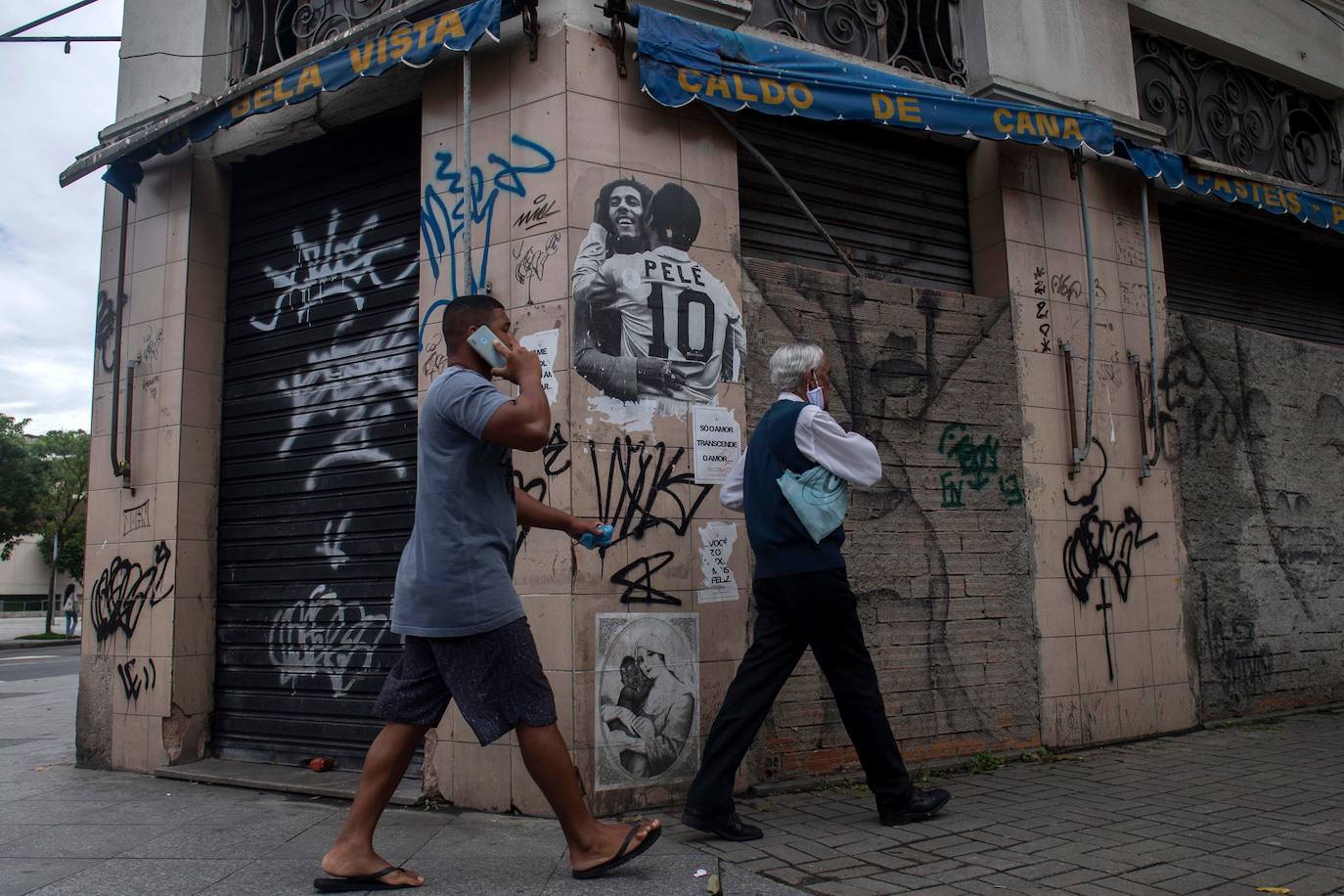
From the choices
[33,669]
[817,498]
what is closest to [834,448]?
[817,498]

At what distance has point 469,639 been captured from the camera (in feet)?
10.4

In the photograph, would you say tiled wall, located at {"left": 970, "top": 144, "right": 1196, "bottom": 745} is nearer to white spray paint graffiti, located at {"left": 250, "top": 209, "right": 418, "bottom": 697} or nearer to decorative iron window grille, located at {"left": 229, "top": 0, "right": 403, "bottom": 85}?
white spray paint graffiti, located at {"left": 250, "top": 209, "right": 418, "bottom": 697}

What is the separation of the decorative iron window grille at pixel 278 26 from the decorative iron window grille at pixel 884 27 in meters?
2.45

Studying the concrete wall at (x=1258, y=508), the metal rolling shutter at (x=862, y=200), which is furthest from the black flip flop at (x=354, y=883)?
the concrete wall at (x=1258, y=508)

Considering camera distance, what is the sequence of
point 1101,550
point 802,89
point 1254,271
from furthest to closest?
point 1254,271, point 1101,550, point 802,89

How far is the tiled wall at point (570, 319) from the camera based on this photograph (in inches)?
169

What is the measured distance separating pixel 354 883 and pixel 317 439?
304 centimetres

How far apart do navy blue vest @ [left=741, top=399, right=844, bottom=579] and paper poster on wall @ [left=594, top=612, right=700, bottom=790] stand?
70 cm

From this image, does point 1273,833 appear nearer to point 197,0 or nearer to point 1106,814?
point 1106,814

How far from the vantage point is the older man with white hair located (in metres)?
3.81

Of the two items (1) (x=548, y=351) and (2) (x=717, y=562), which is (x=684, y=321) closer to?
(1) (x=548, y=351)

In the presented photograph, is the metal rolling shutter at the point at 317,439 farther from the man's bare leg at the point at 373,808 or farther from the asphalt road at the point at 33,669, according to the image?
the asphalt road at the point at 33,669

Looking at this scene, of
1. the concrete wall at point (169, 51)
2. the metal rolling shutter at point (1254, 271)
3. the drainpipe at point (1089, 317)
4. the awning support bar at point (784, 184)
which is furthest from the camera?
the metal rolling shutter at point (1254, 271)

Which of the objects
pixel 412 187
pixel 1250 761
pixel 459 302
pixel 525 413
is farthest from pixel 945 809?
pixel 412 187
